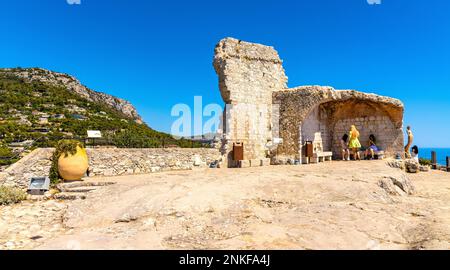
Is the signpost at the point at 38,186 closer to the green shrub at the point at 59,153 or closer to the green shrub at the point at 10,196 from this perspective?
the green shrub at the point at 10,196

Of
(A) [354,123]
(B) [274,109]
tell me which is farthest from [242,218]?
(A) [354,123]

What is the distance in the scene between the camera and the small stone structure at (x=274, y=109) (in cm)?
1485

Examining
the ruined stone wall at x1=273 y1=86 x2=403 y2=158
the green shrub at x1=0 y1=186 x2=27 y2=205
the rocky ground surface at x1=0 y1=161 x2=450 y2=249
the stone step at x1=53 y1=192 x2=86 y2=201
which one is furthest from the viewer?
the ruined stone wall at x1=273 y1=86 x2=403 y2=158

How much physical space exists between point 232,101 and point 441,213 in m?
9.85

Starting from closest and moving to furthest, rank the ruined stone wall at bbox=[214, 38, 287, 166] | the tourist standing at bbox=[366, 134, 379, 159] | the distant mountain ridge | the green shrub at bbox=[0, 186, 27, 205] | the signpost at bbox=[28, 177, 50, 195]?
the green shrub at bbox=[0, 186, 27, 205]
the signpost at bbox=[28, 177, 50, 195]
the ruined stone wall at bbox=[214, 38, 287, 166]
the tourist standing at bbox=[366, 134, 379, 159]
the distant mountain ridge

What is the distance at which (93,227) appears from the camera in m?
5.85

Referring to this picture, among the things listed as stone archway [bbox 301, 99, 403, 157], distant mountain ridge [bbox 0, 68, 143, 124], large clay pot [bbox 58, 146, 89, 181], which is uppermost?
Result: distant mountain ridge [bbox 0, 68, 143, 124]

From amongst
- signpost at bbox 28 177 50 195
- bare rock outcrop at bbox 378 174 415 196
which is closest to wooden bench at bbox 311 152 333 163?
bare rock outcrop at bbox 378 174 415 196

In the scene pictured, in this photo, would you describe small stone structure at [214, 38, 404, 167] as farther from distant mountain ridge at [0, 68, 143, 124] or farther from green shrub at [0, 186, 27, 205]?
distant mountain ridge at [0, 68, 143, 124]

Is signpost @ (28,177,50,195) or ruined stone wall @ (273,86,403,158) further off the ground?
ruined stone wall @ (273,86,403,158)

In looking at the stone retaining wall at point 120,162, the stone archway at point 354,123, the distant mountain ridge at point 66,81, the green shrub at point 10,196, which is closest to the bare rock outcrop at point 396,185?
the stone archway at point 354,123

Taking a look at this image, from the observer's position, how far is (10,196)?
8.83m

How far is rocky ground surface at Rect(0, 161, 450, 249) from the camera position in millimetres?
4738
